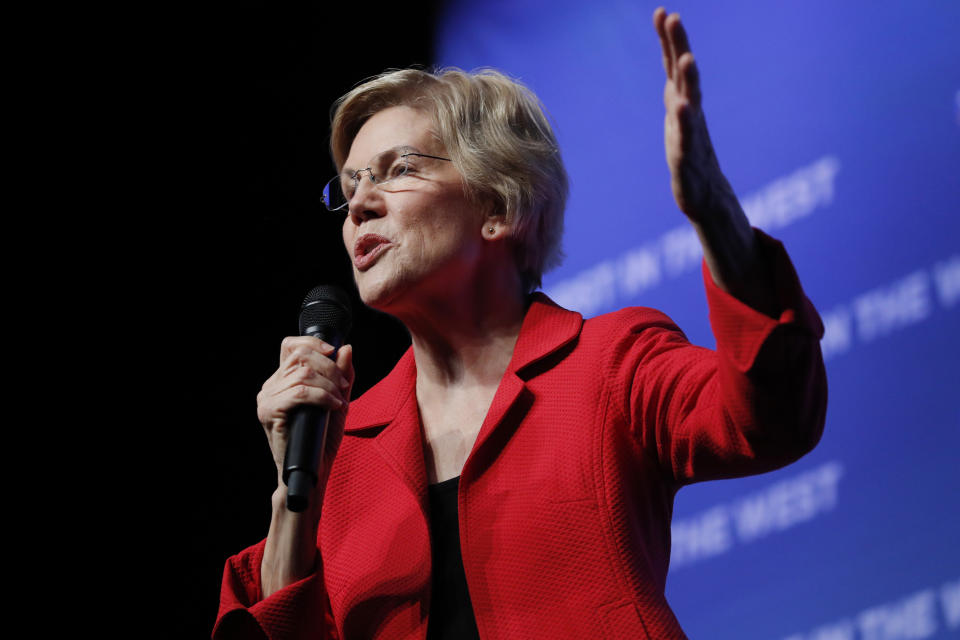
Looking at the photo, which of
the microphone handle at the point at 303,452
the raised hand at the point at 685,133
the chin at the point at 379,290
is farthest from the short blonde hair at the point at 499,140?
the raised hand at the point at 685,133

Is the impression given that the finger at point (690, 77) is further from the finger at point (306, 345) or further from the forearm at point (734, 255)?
the finger at point (306, 345)

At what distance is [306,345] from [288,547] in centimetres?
32

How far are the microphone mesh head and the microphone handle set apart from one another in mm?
198

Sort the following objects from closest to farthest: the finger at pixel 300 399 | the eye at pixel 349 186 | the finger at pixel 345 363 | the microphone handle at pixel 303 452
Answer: the microphone handle at pixel 303 452, the finger at pixel 300 399, the finger at pixel 345 363, the eye at pixel 349 186

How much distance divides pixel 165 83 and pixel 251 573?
1.92m

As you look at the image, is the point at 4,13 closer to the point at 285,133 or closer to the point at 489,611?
the point at 285,133

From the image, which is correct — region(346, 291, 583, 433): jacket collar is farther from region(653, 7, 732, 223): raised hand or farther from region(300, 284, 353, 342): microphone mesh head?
region(653, 7, 732, 223): raised hand

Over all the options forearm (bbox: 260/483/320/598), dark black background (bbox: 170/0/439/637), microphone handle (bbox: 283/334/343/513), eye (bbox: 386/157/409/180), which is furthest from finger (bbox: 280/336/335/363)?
dark black background (bbox: 170/0/439/637)

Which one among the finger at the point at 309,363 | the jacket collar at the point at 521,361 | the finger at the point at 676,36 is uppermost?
the finger at the point at 676,36

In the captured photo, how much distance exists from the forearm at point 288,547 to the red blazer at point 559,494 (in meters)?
0.03

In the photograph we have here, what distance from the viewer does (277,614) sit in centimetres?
137

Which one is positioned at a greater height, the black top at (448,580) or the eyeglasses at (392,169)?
the eyeglasses at (392,169)

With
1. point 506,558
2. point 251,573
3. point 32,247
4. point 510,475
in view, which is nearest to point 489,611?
point 506,558

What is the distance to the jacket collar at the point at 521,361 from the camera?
1.54 meters
